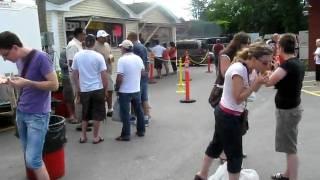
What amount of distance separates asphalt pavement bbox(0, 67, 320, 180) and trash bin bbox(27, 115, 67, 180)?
262 mm

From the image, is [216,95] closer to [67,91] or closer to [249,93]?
[249,93]

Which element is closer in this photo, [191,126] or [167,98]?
[191,126]

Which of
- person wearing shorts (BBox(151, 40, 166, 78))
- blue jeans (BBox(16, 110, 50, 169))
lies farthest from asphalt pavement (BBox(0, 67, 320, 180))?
person wearing shorts (BBox(151, 40, 166, 78))

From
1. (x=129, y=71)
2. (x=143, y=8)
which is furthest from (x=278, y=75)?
(x=143, y=8)

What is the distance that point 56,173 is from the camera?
573 centimetres

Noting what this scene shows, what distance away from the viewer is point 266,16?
4256cm

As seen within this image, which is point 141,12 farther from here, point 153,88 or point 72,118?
point 72,118

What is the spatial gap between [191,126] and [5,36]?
527 centimetres

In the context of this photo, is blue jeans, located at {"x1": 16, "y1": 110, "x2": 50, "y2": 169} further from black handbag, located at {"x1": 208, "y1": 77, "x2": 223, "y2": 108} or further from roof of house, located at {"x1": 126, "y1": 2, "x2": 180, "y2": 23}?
roof of house, located at {"x1": 126, "y1": 2, "x2": 180, "y2": 23}

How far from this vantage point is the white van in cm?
938

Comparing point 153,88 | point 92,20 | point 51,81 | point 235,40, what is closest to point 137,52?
point 235,40

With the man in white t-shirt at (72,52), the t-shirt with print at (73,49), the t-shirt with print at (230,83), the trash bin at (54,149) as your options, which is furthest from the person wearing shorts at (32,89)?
the t-shirt with print at (73,49)

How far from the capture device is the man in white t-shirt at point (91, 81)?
7.44 meters

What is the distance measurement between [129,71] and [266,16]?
3703 cm
